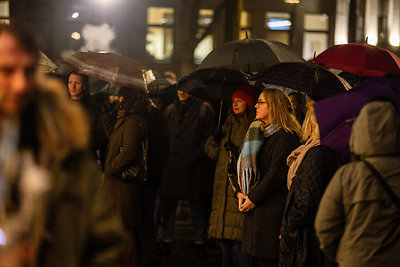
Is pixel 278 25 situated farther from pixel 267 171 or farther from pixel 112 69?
pixel 267 171

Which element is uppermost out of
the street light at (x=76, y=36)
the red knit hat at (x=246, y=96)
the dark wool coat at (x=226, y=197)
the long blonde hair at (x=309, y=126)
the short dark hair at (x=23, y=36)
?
the street light at (x=76, y=36)

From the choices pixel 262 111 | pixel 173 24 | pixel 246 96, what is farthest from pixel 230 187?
pixel 173 24

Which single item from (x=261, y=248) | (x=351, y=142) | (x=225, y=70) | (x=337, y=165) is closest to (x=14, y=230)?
(x=351, y=142)

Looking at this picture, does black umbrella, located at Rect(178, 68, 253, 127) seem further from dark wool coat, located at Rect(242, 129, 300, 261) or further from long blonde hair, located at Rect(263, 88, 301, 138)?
dark wool coat, located at Rect(242, 129, 300, 261)

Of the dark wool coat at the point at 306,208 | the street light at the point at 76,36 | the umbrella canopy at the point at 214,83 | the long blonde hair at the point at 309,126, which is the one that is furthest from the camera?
the street light at the point at 76,36

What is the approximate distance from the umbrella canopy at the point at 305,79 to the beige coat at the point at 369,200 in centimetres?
199

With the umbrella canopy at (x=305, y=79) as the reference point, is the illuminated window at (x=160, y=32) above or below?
above

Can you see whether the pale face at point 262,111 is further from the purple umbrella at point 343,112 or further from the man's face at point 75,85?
the man's face at point 75,85

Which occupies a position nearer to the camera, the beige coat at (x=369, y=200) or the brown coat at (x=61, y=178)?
the brown coat at (x=61, y=178)

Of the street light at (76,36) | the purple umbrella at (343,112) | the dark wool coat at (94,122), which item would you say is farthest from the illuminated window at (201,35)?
the purple umbrella at (343,112)

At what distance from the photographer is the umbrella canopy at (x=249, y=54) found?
7.04 meters

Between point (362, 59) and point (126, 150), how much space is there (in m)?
2.68

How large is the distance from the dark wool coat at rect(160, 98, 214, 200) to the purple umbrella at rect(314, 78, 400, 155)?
445 centimetres

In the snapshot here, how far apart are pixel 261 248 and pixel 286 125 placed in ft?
3.87
